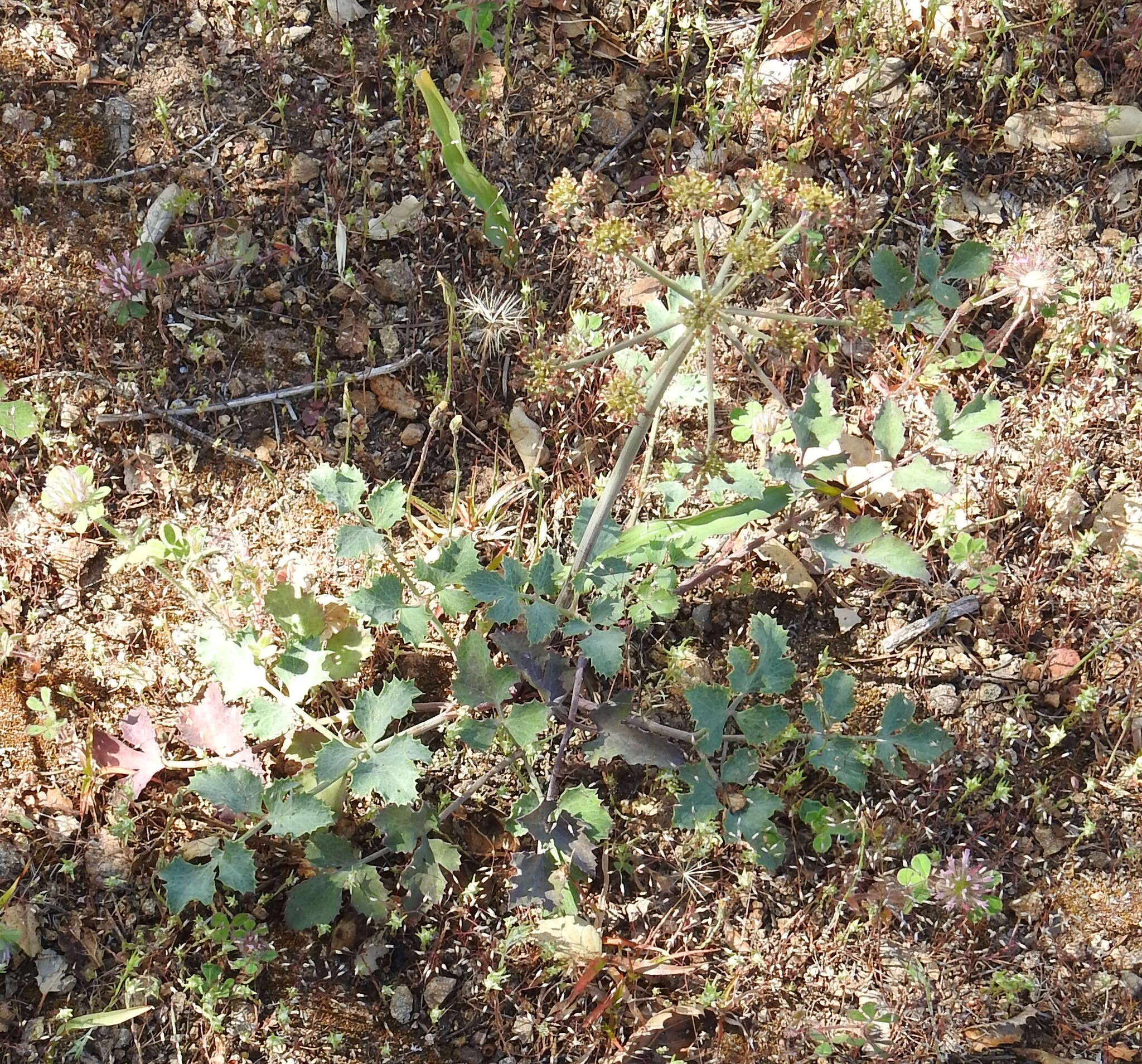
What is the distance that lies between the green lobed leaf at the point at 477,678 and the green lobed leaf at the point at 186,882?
0.58 meters

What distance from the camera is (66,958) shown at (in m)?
2.25

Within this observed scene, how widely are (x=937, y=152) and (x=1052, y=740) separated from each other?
5.38 feet

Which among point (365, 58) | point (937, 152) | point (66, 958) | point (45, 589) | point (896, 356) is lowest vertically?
point (66, 958)

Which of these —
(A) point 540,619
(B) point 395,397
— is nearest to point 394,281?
(B) point 395,397

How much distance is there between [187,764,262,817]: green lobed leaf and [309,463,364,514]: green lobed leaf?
22.5 inches

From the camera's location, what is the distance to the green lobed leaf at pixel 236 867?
2.04 m

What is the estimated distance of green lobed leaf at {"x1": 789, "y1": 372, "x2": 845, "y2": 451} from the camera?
219 centimetres

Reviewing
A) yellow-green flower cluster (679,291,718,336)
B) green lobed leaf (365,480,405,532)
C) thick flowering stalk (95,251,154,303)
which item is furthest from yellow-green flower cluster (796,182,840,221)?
thick flowering stalk (95,251,154,303)

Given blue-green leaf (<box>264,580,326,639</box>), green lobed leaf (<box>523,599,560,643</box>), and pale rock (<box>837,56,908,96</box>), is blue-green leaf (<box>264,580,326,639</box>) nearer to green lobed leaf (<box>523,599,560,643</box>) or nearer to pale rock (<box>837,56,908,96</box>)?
green lobed leaf (<box>523,599,560,643</box>)

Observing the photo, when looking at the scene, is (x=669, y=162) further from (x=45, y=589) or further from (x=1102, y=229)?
(x=45, y=589)

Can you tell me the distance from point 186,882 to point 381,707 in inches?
19.5

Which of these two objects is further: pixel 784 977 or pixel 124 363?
pixel 124 363

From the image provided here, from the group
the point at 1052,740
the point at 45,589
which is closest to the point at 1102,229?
the point at 1052,740

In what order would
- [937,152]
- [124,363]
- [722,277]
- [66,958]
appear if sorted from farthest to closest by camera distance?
[937,152] → [124,363] → [66,958] → [722,277]
